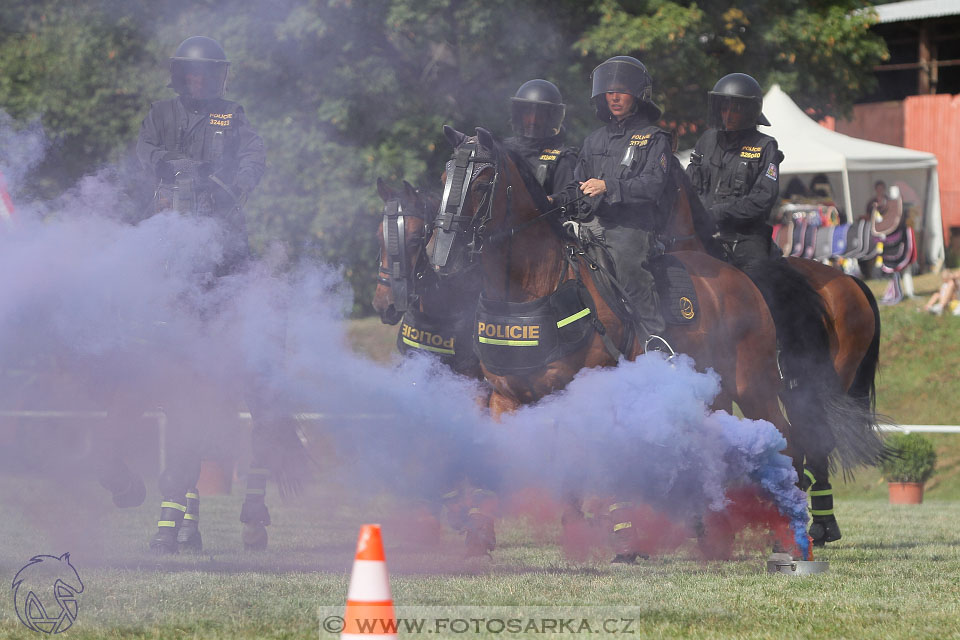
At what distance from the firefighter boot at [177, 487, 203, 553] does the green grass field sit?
130 mm

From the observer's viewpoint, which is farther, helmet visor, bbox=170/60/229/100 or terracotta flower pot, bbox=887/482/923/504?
terracotta flower pot, bbox=887/482/923/504

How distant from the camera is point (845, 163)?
2481cm

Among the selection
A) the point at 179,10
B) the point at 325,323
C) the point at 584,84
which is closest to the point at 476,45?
the point at 584,84

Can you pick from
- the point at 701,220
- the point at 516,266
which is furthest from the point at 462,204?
the point at 701,220

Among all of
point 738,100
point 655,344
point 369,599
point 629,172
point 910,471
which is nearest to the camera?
point 369,599

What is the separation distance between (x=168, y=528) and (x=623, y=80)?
410cm

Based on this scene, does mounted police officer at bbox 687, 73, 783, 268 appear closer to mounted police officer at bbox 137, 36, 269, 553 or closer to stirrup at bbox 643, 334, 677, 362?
stirrup at bbox 643, 334, 677, 362

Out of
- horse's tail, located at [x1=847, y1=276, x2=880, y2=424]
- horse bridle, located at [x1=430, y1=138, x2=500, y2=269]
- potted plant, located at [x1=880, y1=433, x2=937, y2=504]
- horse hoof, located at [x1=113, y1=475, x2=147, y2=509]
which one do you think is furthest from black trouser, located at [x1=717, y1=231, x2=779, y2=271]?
potted plant, located at [x1=880, y1=433, x2=937, y2=504]

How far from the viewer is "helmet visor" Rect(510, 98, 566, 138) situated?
9.32 metres

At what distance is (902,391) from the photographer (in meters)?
19.0

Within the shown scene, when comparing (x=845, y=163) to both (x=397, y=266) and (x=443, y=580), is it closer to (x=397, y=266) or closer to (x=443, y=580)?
(x=397, y=266)

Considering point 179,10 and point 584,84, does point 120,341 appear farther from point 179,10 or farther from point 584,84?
point 584,84

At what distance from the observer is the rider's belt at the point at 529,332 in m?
7.64

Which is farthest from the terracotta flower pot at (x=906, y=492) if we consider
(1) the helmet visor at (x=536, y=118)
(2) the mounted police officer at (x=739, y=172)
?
(1) the helmet visor at (x=536, y=118)
